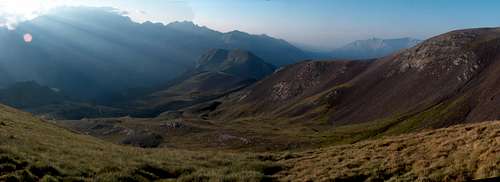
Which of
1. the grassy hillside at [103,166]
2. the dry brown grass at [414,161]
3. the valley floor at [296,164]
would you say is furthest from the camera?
the grassy hillside at [103,166]

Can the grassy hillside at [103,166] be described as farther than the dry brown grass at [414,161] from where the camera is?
Yes

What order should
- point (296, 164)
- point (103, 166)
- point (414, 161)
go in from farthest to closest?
point (296, 164)
point (103, 166)
point (414, 161)

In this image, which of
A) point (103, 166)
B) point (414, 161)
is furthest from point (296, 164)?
point (103, 166)

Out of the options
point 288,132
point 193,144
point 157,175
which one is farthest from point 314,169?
point 288,132

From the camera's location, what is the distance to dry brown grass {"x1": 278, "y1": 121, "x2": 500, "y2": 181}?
2327 cm

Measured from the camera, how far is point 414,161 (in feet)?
90.6

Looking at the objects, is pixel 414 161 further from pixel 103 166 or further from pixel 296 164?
pixel 103 166

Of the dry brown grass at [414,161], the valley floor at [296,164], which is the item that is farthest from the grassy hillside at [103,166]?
the dry brown grass at [414,161]

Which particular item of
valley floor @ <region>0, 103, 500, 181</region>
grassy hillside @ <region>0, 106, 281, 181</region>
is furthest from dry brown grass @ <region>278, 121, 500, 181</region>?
grassy hillside @ <region>0, 106, 281, 181</region>

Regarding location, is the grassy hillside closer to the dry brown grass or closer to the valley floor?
the valley floor

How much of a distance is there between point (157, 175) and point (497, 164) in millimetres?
20377

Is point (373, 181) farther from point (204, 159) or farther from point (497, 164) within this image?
point (204, 159)

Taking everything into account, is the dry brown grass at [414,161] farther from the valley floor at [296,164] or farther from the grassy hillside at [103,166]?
the grassy hillside at [103,166]

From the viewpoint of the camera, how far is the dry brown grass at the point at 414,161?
2327cm
